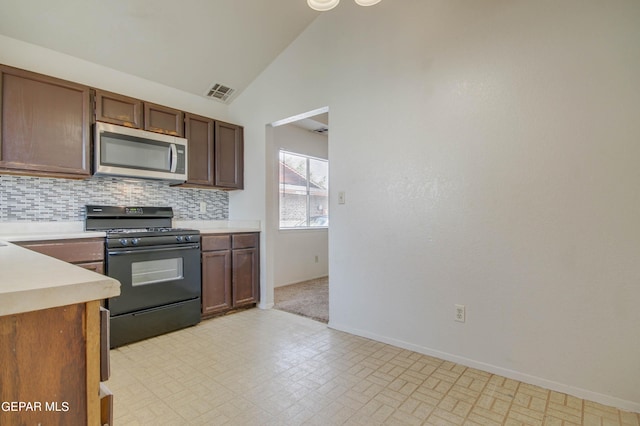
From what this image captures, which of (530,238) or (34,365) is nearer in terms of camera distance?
(34,365)

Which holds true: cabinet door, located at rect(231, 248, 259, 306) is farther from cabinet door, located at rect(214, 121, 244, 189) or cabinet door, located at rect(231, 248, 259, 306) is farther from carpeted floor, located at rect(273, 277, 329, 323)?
cabinet door, located at rect(214, 121, 244, 189)

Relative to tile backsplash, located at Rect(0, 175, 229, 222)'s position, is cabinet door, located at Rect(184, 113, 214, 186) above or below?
above

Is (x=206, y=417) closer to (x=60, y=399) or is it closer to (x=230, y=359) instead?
(x=230, y=359)

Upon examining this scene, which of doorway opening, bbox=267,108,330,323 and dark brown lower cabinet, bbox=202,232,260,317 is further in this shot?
doorway opening, bbox=267,108,330,323

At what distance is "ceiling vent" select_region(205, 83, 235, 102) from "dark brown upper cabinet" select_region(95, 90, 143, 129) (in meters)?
0.95

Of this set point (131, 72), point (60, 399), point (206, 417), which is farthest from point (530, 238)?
point (131, 72)

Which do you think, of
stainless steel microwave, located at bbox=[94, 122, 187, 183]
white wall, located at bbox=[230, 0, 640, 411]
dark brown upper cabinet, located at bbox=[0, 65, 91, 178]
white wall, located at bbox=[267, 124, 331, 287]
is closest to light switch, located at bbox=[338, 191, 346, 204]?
white wall, located at bbox=[230, 0, 640, 411]

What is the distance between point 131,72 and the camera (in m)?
3.20

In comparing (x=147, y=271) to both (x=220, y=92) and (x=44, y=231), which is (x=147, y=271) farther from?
(x=220, y=92)

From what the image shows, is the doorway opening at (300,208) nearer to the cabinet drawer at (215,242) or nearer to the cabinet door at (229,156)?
the cabinet door at (229,156)

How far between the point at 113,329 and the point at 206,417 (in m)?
1.38

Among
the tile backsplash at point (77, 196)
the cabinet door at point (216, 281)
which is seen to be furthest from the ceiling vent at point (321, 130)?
the cabinet door at point (216, 281)

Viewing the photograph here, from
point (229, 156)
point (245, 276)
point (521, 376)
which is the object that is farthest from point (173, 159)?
point (521, 376)

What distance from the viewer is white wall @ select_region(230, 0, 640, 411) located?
1840mm
